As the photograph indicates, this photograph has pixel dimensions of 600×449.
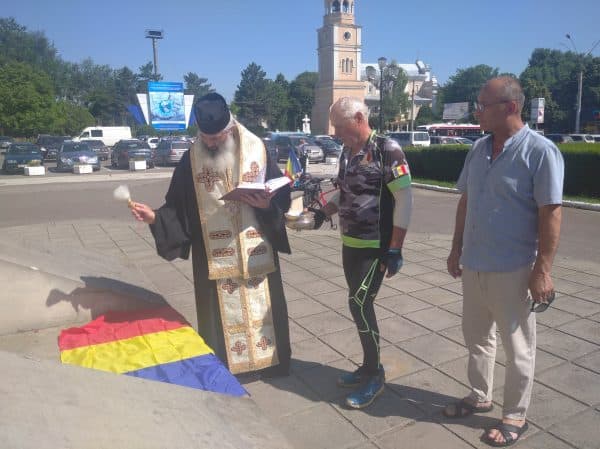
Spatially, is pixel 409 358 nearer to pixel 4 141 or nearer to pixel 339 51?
pixel 4 141

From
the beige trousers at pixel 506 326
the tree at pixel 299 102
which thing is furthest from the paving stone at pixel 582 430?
the tree at pixel 299 102

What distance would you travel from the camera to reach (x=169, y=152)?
26.3 meters

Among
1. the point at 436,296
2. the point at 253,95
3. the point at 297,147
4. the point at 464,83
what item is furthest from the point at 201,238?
the point at 253,95

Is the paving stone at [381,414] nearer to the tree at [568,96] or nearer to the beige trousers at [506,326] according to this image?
the beige trousers at [506,326]

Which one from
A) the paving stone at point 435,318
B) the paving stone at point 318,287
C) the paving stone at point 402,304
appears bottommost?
the paving stone at point 435,318

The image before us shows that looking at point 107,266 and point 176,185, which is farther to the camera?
point 107,266

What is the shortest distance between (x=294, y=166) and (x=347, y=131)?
0.82 m

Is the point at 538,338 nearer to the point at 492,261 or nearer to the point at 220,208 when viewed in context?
the point at 492,261

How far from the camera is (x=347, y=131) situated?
278cm

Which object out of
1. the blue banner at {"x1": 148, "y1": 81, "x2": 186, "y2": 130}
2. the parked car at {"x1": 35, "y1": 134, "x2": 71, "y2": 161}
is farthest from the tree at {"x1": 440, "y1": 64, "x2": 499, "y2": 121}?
the parked car at {"x1": 35, "y1": 134, "x2": 71, "y2": 161}

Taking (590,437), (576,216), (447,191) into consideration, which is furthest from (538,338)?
(447,191)

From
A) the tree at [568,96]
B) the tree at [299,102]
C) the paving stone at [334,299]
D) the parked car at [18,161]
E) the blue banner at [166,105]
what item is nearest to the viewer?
the paving stone at [334,299]

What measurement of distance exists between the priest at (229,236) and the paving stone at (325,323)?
0.83 m

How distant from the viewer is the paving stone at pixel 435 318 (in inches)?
167
